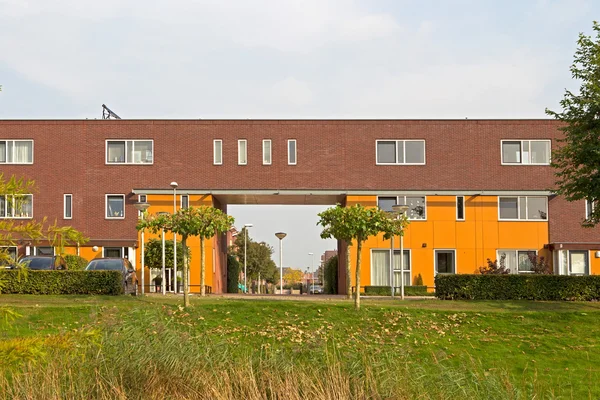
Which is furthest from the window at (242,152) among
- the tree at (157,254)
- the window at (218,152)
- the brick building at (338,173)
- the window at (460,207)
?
the window at (460,207)

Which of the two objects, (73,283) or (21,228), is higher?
(21,228)

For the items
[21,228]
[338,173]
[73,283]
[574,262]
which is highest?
[338,173]

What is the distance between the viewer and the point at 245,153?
3528 centimetres

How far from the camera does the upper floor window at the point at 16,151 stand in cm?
3538

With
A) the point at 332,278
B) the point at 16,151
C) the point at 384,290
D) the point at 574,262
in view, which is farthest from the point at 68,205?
the point at 574,262

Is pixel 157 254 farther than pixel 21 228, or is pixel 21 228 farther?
pixel 157 254

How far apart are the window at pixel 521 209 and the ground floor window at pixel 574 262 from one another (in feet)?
6.03

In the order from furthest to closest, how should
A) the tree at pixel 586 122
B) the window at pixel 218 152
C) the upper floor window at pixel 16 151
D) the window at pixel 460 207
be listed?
the upper floor window at pixel 16 151 < the window at pixel 218 152 < the window at pixel 460 207 < the tree at pixel 586 122

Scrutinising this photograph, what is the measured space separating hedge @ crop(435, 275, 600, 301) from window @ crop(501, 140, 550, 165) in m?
11.5

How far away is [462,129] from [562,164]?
12.1 metres

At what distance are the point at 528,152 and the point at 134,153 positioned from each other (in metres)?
17.8

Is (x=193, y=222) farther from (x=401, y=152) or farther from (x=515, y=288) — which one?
(x=401, y=152)

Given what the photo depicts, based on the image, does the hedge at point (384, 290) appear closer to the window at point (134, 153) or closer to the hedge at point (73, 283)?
the window at point (134, 153)

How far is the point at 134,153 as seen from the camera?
35.3 meters
